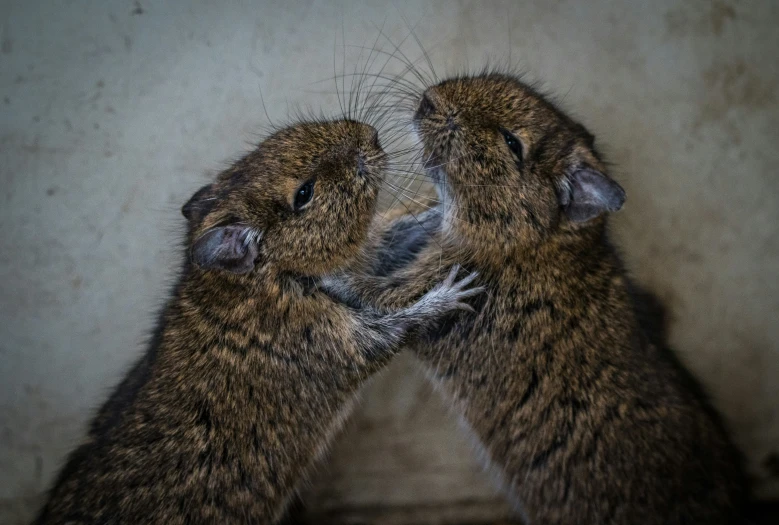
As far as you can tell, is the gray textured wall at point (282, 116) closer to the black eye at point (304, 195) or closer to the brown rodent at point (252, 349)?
the brown rodent at point (252, 349)

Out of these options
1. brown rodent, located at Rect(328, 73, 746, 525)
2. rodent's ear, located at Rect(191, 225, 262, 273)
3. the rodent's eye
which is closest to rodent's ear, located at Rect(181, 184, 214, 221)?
rodent's ear, located at Rect(191, 225, 262, 273)

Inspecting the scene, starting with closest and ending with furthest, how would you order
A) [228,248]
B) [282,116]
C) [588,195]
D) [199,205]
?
[228,248] < [588,195] < [199,205] < [282,116]

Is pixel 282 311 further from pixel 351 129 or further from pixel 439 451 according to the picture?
pixel 439 451

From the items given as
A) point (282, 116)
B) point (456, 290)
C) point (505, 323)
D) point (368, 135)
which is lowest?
point (505, 323)

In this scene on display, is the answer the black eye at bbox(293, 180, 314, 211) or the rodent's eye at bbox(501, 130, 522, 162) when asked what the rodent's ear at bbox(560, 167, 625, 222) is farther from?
the black eye at bbox(293, 180, 314, 211)

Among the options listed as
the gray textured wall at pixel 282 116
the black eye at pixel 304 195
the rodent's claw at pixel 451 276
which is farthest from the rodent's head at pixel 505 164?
the gray textured wall at pixel 282 116

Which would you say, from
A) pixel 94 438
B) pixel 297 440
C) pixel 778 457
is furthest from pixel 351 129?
pixel 778 457

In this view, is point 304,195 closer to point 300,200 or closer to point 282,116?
point 300,200

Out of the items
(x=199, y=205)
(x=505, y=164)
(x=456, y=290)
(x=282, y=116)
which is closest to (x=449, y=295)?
(x=456, y=290)
